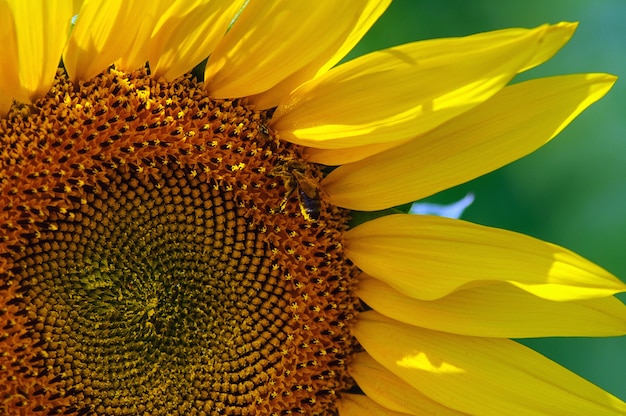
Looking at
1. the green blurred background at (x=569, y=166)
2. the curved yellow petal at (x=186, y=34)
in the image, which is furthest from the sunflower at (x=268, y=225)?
the green blurred background at (x=569, y=166)

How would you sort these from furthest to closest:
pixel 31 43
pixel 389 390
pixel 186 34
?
1. pixel 389 390
2. pixel 186 34
3. pixel 31 43

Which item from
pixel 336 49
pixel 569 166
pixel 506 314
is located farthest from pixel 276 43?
pixel 569 166

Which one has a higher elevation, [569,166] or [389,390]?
[569,166]

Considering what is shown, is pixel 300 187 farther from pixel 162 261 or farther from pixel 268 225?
pixel 162 261

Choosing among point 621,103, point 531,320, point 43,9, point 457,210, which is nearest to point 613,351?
point 621,103

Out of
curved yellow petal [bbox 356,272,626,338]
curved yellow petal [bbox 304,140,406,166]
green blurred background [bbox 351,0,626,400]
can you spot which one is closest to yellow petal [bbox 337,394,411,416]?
curved yellow petal [bbox 356,272,626,338]

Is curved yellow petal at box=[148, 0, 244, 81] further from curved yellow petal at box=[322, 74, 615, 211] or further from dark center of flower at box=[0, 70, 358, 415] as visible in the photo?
curved yellow petal at box=[322, 74, 615, 211]
